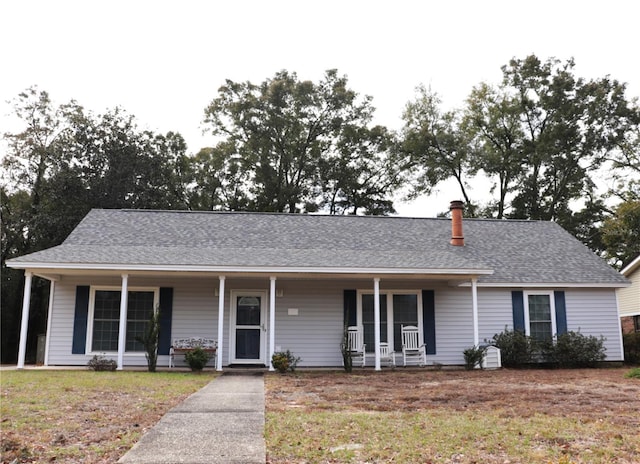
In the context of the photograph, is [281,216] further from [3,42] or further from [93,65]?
[3,42]

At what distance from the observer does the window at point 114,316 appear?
1407 centimetres

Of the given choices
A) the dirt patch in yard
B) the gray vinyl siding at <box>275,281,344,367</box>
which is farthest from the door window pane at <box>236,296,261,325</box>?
the dirt patch in yard

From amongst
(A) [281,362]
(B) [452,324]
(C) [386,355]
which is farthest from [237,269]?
(B) [452,324]

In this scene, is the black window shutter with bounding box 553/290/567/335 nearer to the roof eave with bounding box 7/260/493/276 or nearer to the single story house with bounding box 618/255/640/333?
the roof eave with bounding box 7/260/493/276

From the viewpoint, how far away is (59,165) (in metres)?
23.7

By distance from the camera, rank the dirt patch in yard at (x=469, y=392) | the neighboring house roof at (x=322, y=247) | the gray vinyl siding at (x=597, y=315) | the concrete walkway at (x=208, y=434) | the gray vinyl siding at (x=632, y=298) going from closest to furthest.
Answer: the concrete walkway at (x=208, y=434), the dirt patch in yard at (x=469, y=392), the neighboring house roof at (x=322, y=247), the gray vinyl siding at (x=597, y=315), the gray vinyl siding at (x=632, y=298)

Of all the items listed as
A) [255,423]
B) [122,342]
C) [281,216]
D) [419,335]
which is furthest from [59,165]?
[255,423]

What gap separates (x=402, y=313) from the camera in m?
14.9

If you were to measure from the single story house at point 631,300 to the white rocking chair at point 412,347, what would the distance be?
916cm

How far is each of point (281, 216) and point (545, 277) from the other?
823 cm

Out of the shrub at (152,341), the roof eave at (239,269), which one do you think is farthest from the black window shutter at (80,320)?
the shrub at (152,341)

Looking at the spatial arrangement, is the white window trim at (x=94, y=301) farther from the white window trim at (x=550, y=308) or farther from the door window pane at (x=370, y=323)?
the white window trim at (x=550, y=308)

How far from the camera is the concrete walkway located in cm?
475

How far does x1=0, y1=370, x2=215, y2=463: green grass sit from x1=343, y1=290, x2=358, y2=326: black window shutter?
465cm
